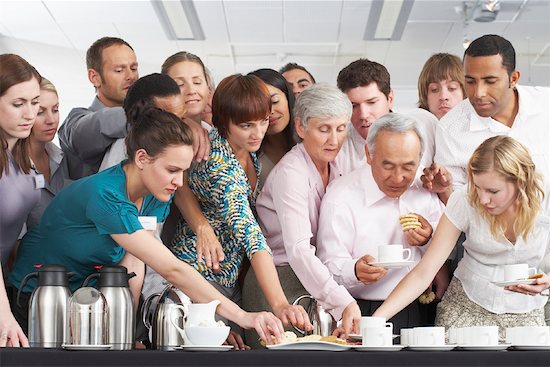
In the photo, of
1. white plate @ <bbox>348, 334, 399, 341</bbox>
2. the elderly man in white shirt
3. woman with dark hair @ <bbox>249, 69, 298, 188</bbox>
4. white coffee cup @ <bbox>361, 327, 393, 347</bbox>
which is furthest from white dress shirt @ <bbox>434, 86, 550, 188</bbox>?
white coffee cup @ <bbox>361, 327, 393, 347</bbox>

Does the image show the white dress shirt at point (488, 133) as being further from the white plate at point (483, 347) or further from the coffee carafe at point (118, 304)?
the coffee carafe at point (118, 304)

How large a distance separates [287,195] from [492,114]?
0.92 metres

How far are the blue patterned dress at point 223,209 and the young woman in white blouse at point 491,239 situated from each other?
0.58 metres

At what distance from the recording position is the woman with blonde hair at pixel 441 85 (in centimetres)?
413

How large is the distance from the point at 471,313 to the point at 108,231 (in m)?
1.30

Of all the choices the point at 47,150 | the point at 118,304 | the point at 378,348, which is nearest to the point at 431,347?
the point at 378,348

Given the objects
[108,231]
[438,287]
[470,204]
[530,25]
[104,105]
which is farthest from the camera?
[530,25]

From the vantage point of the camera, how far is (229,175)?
123 inches

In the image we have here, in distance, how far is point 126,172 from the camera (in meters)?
2.78


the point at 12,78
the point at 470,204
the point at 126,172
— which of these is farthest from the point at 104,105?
the point at 470,204

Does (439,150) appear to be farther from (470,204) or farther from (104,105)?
(104,105)

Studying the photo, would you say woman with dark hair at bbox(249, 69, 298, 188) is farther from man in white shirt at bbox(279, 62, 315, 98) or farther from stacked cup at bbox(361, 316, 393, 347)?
stacked cup at bbox(361, 316, 393, 347)

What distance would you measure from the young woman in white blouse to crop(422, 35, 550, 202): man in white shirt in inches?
16.3

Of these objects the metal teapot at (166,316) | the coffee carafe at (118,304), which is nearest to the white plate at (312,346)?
the metal teapot at (166,316)
